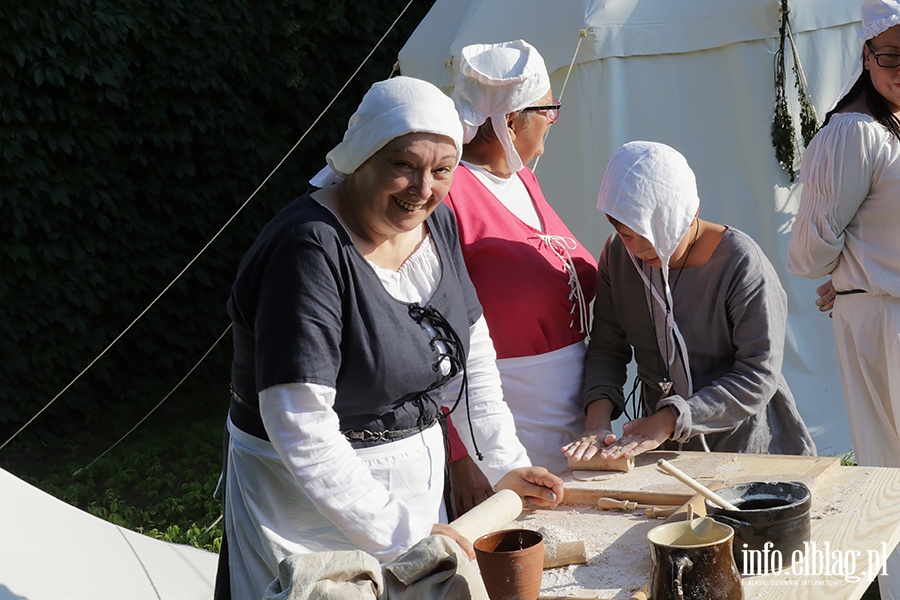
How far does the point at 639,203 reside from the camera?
2.35 meters

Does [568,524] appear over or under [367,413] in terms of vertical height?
under

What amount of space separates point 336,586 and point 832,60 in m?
4.25

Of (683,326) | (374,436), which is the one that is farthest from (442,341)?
(683,326)

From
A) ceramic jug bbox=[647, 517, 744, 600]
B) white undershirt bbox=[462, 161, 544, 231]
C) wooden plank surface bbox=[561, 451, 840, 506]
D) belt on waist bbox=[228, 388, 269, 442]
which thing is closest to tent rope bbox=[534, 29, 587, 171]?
white undershirt bbox=[462, 161, 544, 231]

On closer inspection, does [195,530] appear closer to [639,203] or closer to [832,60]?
[639,203]

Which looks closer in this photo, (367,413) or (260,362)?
(260,362)

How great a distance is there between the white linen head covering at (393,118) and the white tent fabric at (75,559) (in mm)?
1583

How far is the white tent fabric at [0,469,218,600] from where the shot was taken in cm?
274

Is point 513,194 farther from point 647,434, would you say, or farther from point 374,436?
point 374,436

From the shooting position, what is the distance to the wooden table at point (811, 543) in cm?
167

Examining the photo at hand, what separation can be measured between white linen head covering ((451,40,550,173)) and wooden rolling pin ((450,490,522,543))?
102 cm

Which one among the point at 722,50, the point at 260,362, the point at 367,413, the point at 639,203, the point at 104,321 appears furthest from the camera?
the point at 104,321

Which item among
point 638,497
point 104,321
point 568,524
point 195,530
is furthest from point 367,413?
point 104,321

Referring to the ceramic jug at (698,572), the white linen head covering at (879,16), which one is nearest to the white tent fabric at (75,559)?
the ceramic jug at (698,572)
